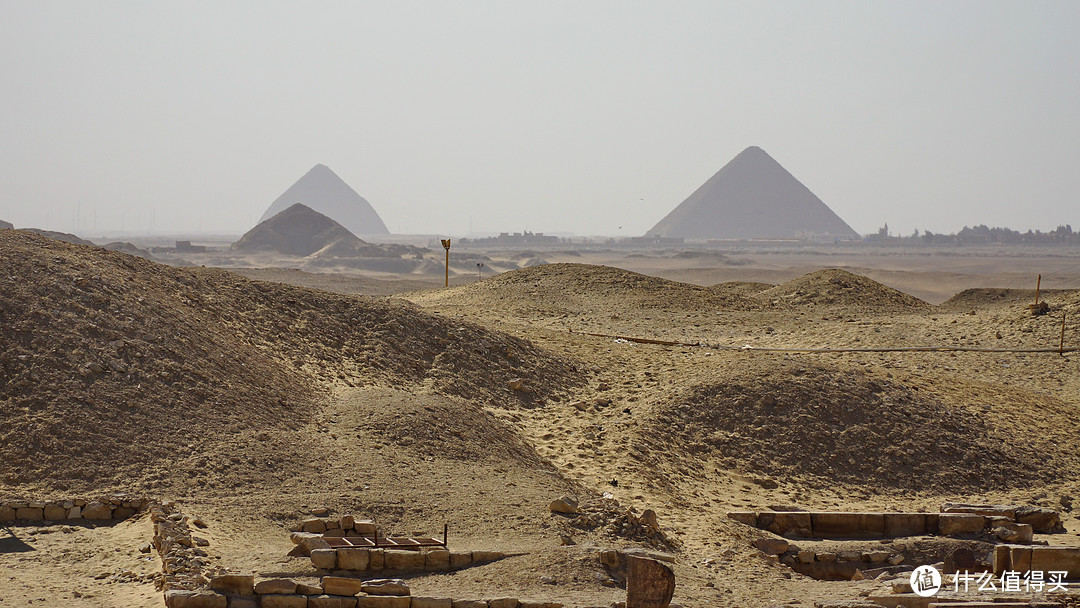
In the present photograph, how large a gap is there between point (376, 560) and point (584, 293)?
18731 millimetres

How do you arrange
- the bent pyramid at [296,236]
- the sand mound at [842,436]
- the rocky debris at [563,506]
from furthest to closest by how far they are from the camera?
the bent pyramid at [296,236]
the sand mound at [842,436]
the rocky debris at [563,506]

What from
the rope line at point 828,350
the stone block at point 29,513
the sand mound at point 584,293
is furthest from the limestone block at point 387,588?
the sand mound at point 584,293

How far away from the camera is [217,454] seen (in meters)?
9.48

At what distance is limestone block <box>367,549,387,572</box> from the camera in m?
7.32

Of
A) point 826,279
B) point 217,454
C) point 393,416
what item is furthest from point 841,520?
point 826,279

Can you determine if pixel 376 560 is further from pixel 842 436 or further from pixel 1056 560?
pixel 842 436

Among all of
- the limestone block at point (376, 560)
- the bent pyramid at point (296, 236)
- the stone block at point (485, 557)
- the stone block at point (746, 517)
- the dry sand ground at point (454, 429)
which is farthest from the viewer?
the bent pyramid at point (296, 236)

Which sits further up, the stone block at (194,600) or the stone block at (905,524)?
the stone block at (194,600)

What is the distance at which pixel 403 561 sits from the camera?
24.4 ft

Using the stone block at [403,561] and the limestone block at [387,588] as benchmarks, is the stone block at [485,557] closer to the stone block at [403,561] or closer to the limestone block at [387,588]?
the stone block at [403,561]

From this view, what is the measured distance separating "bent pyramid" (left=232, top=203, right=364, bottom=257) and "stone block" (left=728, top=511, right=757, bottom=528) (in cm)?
8170

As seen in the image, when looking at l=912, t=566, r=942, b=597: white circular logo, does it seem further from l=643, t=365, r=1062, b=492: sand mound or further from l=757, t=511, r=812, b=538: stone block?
l=643, t=365, r=1062, b=492: sand mound

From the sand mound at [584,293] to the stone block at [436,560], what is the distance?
16.3 meters

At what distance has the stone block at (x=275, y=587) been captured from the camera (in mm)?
6543
